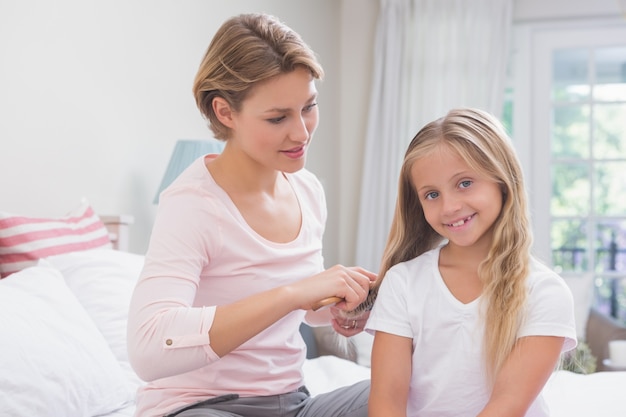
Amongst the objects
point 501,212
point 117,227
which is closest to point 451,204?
point 501,212

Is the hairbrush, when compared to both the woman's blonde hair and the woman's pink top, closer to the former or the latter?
the woman's pink top

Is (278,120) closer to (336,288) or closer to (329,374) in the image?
(336,288)

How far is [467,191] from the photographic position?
5.02 ft

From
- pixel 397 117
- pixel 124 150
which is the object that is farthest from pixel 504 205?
pixel 397 117

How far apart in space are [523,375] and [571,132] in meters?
3.57

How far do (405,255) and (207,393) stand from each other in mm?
478

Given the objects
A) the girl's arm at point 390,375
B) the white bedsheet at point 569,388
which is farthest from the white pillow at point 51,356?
the girl's arm at point 390,375

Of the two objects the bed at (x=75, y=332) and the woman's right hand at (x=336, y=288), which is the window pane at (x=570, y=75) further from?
the woman's right hand at (x=336, y=288)

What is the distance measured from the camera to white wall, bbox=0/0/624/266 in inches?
91.3

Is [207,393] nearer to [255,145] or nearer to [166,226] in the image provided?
[166,226]

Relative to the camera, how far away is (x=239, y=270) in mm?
1601

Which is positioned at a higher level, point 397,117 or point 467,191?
point 397,117

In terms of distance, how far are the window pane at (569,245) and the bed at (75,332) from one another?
244 cm

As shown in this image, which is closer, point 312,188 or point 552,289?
point 552,289
